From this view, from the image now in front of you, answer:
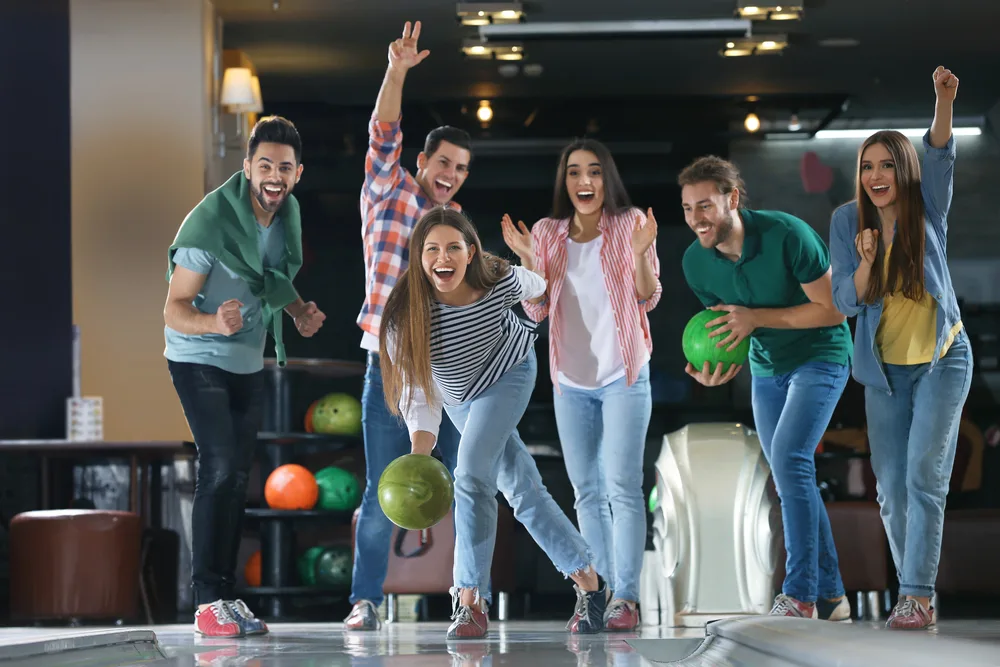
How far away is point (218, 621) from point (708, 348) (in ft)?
6.11

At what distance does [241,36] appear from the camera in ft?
27.2

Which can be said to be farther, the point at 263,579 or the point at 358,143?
the point at 358,143

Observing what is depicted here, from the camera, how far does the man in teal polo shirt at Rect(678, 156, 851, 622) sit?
4172 mm

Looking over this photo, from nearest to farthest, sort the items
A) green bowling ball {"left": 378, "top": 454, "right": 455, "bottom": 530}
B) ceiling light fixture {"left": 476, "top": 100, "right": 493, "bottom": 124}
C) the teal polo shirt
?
green bowling ball {"left": 378, "top": 454, "right": 455, "bottom": 530}
the teal polo shirt
ceiling light fixture {"left": 476, "top": 100, "right": 493, "bottom": 124}

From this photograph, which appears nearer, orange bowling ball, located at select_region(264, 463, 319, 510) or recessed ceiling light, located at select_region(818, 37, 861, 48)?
orange bowling ball, located at select_region(264, 463, 319, 510)

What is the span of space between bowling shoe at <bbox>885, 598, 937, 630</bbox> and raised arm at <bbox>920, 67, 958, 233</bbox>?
1.19 meters

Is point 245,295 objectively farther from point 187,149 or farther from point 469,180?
point 469,180

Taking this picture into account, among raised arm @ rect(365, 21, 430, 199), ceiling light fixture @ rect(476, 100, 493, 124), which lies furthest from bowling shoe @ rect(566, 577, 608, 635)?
ceiling light fixture @ rect(476, 100, 493, 124)

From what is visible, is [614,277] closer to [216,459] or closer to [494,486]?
[494,486]

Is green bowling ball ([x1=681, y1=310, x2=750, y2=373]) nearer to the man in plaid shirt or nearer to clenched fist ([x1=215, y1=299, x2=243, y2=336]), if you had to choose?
the man in plaid shirt

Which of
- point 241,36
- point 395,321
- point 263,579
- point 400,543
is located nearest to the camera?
point 395,321

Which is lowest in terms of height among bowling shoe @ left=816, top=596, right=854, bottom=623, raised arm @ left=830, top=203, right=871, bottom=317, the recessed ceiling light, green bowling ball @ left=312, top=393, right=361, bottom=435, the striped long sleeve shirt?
bowling shoe @ left=816, top=596, right=854, bottom=623

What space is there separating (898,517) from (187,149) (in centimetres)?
503

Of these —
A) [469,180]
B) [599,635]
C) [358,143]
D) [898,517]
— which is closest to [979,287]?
[469,180]
